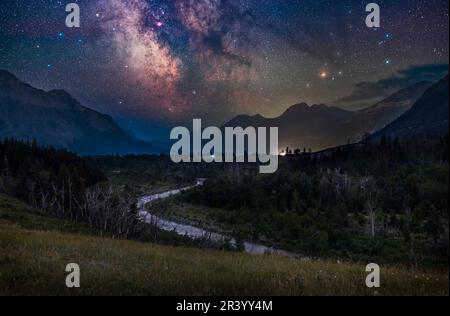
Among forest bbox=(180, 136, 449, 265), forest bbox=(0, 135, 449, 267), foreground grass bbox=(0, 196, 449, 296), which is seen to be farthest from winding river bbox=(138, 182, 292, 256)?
foreground grass bbox=(0, 196, 449, 296)

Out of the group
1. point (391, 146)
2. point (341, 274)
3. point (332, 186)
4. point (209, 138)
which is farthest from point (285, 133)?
point (391, 146)

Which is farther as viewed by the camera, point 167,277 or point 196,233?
point 196,233

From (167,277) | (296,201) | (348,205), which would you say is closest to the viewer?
(167,277)

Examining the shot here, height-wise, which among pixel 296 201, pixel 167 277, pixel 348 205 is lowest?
pixel 167 277

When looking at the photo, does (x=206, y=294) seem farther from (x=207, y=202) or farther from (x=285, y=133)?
(x=207, y=202)

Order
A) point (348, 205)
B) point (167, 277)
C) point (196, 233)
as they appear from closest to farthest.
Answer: point (167, 277), point (196, 233), point (348, 205)

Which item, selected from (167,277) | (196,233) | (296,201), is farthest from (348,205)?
(167,277)

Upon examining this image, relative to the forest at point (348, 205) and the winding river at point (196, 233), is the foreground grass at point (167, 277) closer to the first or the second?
the forest at point (348, 205)

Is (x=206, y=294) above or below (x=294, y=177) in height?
below

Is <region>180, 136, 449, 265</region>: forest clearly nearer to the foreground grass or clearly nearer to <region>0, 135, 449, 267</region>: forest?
<region>0, 135, 449, 267</region>: forest

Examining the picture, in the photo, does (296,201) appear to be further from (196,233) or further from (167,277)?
(167,277)
